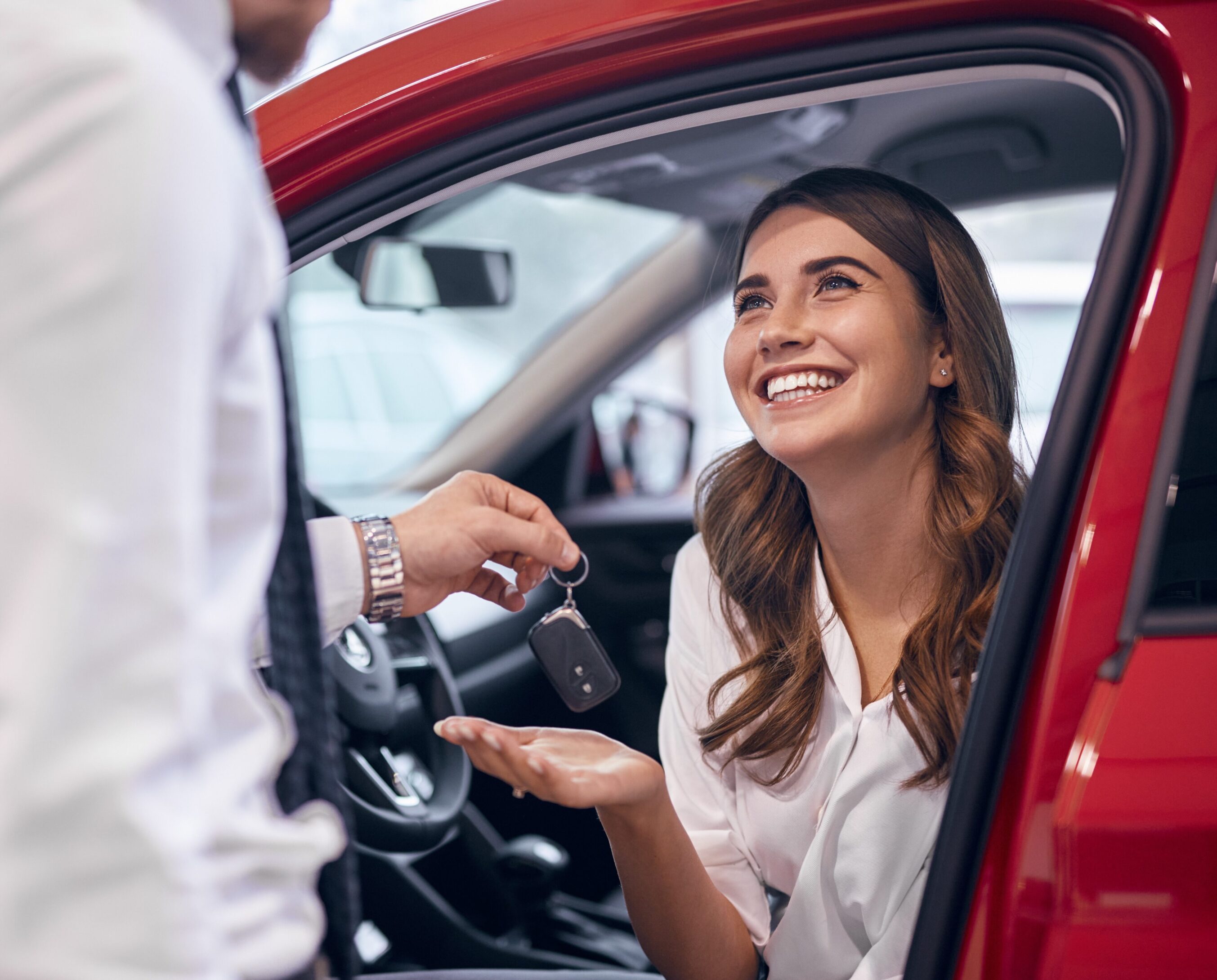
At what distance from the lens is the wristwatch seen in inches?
44.8

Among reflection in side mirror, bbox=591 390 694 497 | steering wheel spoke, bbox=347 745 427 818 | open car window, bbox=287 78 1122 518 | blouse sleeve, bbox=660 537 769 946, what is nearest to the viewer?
blouse sleeve, bbox=660 537 769 946

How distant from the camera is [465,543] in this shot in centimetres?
120

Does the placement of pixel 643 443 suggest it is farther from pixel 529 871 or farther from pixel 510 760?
pixel 510 760

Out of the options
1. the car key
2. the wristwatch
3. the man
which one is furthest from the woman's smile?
the man

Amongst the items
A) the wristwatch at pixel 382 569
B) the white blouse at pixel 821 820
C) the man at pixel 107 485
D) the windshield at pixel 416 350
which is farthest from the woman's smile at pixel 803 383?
the windshield at pixel 416 350

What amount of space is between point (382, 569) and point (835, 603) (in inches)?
30.7

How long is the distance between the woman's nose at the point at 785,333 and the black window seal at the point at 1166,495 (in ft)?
2.10

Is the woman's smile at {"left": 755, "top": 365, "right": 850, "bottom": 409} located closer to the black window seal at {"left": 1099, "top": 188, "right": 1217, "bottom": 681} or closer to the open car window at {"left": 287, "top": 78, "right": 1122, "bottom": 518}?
the open car window at {"left": 287, "top": 78, "right": 1122, "bottom": 518}

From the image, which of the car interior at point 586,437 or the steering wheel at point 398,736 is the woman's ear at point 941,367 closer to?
the car interior at point 586,437

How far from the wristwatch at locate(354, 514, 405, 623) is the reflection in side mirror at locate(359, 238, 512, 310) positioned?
960mm

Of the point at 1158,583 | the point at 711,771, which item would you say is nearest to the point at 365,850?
the point at 711,771

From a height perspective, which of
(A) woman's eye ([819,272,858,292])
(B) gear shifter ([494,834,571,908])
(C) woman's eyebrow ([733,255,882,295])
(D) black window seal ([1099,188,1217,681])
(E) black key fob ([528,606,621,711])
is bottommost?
(B) gear shifter ([494,834,571,908])

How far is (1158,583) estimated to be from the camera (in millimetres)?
879

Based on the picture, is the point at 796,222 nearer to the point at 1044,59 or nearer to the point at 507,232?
the point at 1044,59
